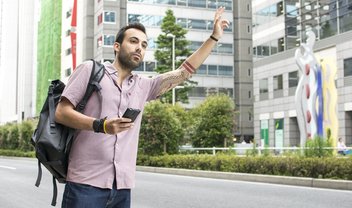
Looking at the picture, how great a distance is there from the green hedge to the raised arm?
453 inches

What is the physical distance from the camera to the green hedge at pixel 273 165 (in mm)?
14297

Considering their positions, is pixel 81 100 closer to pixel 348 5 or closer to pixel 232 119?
pixel 232 119

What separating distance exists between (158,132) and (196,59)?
887 inches

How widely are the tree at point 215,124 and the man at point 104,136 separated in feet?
82.3

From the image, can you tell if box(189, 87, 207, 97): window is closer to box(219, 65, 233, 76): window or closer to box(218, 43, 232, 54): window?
box(219, 65, 233, 76): window

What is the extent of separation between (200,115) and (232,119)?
1.78m

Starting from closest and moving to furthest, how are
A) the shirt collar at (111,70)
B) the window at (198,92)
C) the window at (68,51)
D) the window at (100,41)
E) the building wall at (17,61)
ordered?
1. the shirt collar at (111,70)
2. the window at (100,41)
3. the window at (198,92)
4. the window at (68,51)
5. the building wall at (17,61)

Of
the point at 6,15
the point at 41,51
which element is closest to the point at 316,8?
the point at 41,51

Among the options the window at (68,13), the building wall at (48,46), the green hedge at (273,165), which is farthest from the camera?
the building wall at (48,46)

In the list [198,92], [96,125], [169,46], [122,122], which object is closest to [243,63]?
[198,92]

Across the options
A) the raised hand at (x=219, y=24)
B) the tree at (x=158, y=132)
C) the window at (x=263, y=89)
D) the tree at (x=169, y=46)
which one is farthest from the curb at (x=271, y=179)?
the window at (x=263, y=89)

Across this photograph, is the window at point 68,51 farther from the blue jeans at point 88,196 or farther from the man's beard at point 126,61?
the blue jeans at point 88,196

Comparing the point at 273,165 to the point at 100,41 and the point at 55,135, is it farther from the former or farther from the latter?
the point at 100,41

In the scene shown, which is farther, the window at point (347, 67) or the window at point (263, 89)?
the window at point (263, 89)
